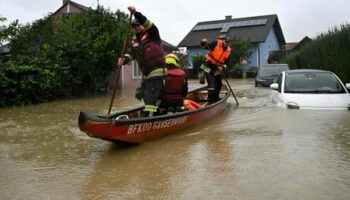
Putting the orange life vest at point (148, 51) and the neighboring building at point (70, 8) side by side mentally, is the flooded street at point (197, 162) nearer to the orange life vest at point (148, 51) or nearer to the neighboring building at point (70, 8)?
the orange life vest at point (148, 51)

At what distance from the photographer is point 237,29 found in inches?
1994

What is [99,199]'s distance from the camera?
503 centimetres

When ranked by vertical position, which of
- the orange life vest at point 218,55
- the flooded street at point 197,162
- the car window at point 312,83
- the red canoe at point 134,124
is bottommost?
the flooded street at point 197,162

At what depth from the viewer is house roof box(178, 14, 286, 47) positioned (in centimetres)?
4859

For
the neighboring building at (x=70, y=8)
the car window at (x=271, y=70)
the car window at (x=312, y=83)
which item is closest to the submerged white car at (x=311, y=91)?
the car window at (x=312, y=83)

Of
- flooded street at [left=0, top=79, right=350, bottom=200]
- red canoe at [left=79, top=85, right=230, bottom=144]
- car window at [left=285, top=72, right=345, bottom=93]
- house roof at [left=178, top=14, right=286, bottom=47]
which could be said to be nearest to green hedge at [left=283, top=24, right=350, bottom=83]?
car window at [left=285, top=72, right=345, bottom=93]

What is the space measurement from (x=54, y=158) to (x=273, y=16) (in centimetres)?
4671

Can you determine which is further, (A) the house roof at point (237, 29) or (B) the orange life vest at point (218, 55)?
(A) the house roof at point (237, 29)

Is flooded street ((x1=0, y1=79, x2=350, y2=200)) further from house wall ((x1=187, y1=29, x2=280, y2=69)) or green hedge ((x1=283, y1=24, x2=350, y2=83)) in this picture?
house wall ((x1=187, y1=29, x2=280, y2=69))

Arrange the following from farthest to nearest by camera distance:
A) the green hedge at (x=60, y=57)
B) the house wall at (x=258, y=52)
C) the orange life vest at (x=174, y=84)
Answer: the house wall at (x=258, y=52)
the green hedge at (x=60, y=57)
the orange life vest at (x=174, y=84)

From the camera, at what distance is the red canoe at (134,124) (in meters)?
6.64

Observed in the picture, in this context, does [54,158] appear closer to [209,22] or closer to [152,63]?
[152,63]

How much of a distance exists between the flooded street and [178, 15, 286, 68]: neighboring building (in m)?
37.6

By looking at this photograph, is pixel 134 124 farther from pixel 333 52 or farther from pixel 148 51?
pixel 333 52
